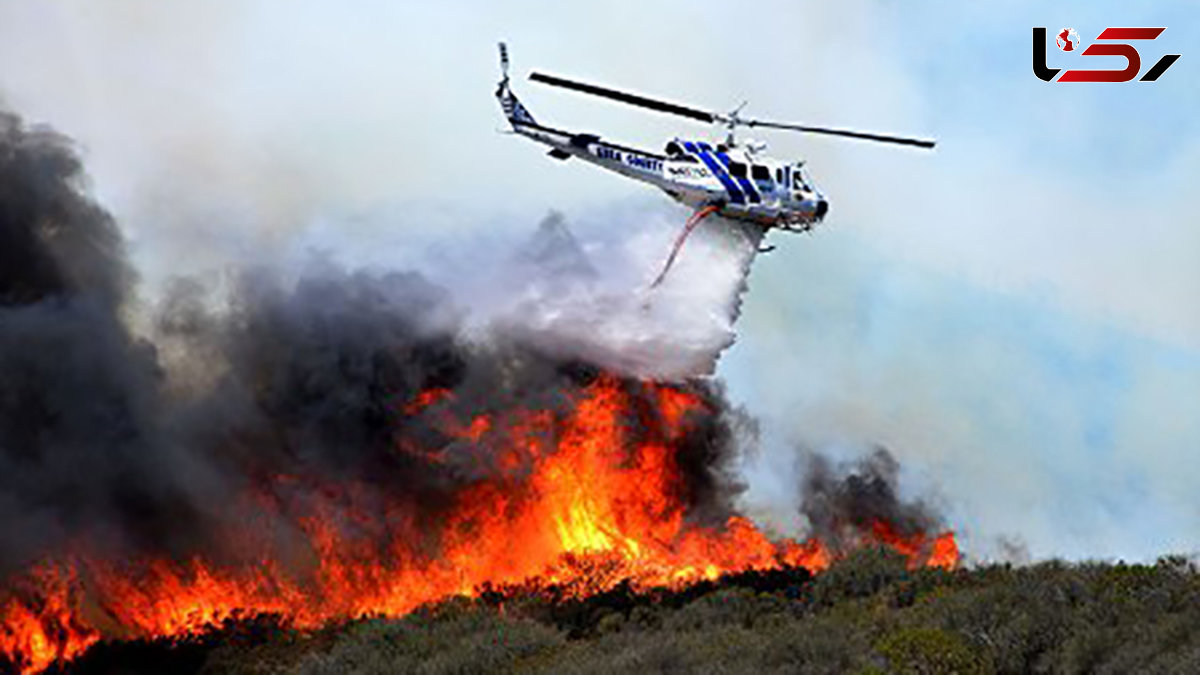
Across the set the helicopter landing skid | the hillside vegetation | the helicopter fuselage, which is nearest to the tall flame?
the helicopter landing skid

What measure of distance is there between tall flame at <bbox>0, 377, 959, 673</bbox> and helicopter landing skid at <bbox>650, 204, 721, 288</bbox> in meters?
7.58

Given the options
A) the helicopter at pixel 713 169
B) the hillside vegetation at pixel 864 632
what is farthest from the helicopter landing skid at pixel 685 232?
the hillside vegetation at pixel 864 632

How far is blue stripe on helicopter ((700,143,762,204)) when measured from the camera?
134ft

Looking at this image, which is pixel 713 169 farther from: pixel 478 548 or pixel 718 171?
pixel 478 548

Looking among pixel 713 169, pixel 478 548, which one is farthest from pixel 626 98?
pixel 478 548

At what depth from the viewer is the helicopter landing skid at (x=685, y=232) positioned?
1619 inches

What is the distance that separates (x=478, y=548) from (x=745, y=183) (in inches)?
792

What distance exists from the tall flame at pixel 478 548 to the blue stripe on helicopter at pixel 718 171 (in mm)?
14956

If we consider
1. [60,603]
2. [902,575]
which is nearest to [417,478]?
[60,603]

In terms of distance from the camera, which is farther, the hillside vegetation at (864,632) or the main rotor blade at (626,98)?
the main rotor blade at (626,98)

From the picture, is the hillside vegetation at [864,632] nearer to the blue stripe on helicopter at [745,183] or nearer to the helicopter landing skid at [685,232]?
the helicopter landing skid at [685,232]

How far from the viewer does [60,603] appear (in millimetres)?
41438

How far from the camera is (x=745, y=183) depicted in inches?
1625

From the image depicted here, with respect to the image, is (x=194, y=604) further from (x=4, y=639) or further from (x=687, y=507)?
(x=687, y=507)
